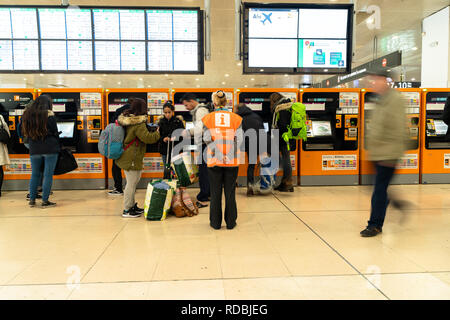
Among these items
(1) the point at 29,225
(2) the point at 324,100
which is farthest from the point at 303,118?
(1) the point at 29,225

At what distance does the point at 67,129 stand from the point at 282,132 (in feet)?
12.5

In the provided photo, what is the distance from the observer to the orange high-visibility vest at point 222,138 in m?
3.28

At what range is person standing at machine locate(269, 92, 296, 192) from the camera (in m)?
5.14

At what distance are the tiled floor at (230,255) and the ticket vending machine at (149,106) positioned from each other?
1477mm

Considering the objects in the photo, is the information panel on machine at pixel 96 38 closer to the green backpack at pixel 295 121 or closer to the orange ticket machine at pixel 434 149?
the green backpack at pixel 295 121

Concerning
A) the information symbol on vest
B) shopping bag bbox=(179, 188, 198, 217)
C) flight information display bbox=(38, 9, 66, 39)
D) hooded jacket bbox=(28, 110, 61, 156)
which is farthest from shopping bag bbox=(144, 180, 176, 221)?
flight information display bbox=(38, 9, 66, 39)

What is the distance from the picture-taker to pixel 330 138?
5.94 metres

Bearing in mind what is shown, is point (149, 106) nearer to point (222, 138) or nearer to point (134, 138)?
point (134, 138)

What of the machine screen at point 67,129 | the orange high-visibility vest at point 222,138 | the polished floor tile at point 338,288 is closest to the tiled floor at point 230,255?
the polished floor tile at point 338,288

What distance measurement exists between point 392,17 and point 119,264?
8.99 m

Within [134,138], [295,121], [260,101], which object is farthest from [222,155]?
[260,101]

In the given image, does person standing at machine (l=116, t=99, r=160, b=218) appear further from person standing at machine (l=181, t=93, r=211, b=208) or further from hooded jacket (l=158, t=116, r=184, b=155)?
hooded jacket (l=158, t=116, r=184, b=155)

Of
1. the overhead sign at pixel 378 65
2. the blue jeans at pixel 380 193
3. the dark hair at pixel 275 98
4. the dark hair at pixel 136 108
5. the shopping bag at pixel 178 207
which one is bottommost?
the shopping bag at pixel 178 207
